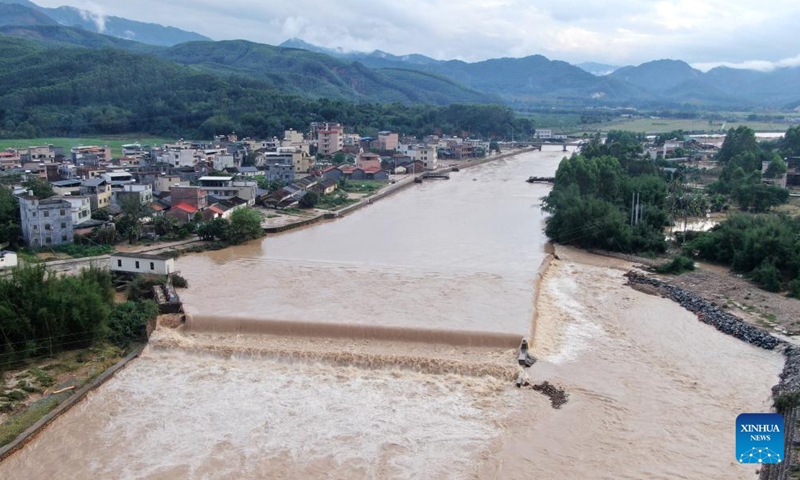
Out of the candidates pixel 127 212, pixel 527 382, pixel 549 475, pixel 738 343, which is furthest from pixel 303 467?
pixel 127 212

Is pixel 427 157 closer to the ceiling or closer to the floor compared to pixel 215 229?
closer to the ceiling

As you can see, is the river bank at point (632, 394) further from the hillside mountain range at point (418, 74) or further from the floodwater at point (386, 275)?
the hillside mountain range at point (418, 74)

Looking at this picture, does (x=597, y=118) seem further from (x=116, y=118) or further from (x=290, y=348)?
(x=290, y=348)

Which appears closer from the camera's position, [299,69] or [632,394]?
[632,394]

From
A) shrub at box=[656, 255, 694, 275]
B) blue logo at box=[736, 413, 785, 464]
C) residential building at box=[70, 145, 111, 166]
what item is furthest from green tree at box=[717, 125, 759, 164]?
blue logo at box=[736, 413, 785, 464]

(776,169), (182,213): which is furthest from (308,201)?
(776,169)

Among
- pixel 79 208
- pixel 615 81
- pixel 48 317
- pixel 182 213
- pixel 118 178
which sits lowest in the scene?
Answer: pixel 48 317

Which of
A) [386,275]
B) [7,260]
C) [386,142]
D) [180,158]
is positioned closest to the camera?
[7,260]

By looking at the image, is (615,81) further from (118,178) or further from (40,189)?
(40,189)
